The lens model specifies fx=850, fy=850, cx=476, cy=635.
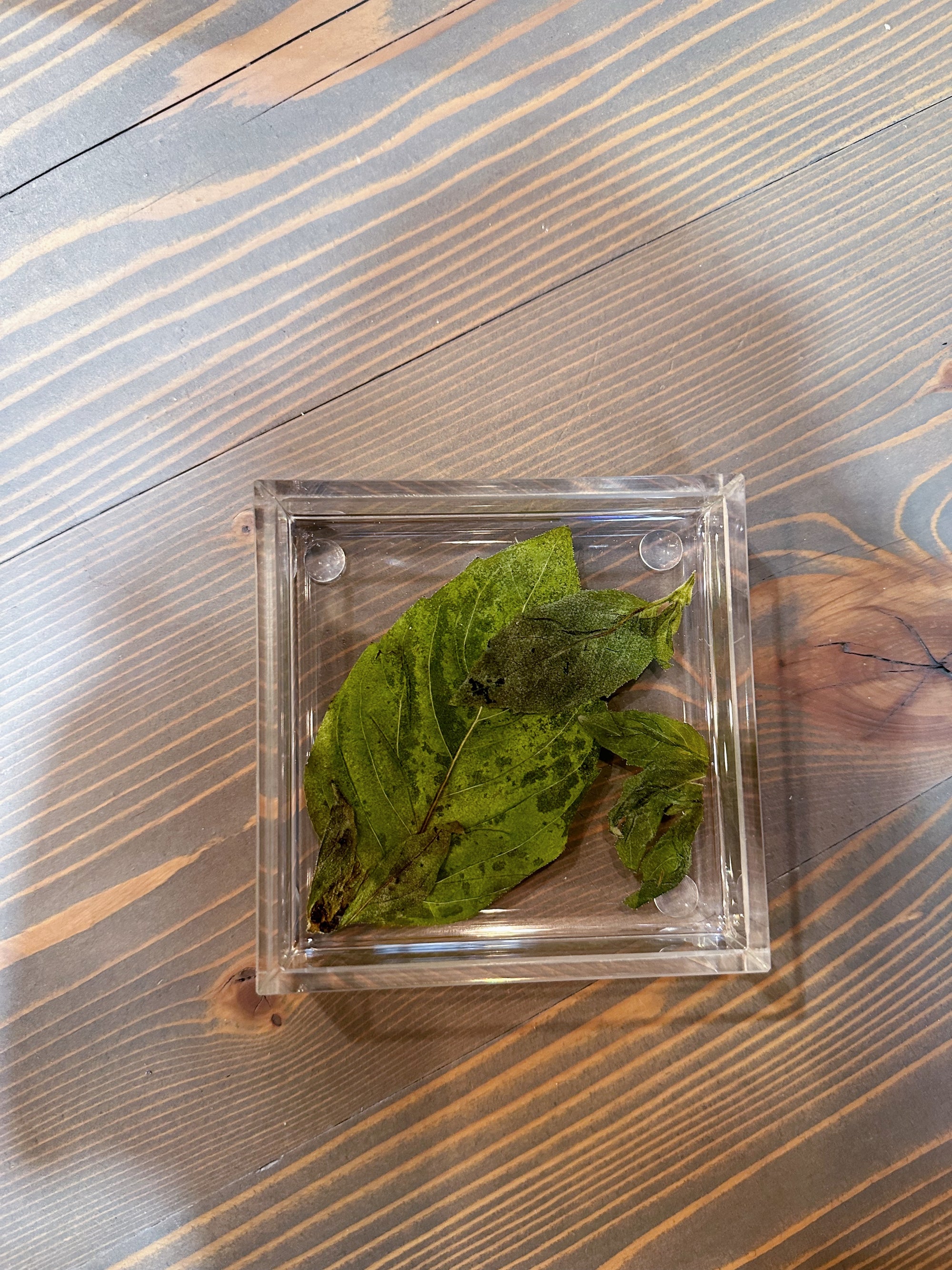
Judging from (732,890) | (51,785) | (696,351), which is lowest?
(732,890)

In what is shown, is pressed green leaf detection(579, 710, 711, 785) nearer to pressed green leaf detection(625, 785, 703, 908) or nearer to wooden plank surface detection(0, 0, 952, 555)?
pressed green leaf detection(625, 785, 703, 908)

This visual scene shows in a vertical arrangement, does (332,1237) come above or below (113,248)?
→ below

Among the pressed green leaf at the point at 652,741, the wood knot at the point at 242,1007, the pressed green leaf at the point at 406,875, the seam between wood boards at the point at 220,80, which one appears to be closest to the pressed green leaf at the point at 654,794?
the pressed green leaf at the point at 652,741

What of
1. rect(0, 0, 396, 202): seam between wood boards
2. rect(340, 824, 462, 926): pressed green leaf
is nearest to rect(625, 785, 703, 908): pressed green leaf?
rect(340, 824, 462, 926): pressed green leaf

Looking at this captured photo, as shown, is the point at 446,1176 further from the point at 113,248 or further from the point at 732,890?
the point at 113,248

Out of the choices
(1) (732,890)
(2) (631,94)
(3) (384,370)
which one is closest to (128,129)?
(3) (384,370)

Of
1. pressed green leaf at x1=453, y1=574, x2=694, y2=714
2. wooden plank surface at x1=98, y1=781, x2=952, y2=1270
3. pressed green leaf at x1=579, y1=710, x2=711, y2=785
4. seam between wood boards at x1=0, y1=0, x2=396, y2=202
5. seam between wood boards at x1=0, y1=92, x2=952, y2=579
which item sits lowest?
wooden plank surface at x1=98, y1=781, x2=952, y2=1270
